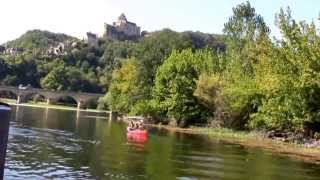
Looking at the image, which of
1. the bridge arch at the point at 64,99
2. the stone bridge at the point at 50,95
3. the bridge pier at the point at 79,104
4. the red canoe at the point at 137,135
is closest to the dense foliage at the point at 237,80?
the red canoe at the point at 137,135

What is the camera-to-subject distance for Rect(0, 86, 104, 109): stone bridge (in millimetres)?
183875

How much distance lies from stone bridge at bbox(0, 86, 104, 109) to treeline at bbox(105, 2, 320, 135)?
5816 cm

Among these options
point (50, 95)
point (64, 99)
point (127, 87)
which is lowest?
point (127, 87)

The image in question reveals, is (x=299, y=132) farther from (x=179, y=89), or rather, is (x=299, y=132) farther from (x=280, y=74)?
(x=179, y=89)


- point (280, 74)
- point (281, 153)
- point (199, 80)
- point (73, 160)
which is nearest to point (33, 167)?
point (73, 160)

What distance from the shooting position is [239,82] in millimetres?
81812

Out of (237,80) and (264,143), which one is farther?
(237,80)

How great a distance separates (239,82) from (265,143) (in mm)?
21530

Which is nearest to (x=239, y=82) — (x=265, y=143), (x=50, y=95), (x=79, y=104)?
(x=265, y=143)

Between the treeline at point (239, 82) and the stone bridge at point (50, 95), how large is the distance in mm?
58164

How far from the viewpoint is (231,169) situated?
33.3 metres

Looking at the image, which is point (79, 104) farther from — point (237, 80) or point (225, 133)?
point (225, 133)

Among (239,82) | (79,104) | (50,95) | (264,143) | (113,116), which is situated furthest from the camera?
(50,95)

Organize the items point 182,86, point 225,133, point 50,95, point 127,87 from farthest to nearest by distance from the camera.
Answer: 1. point 50,95
2. point 127,87
3. point 182,86
4. point 225,133
